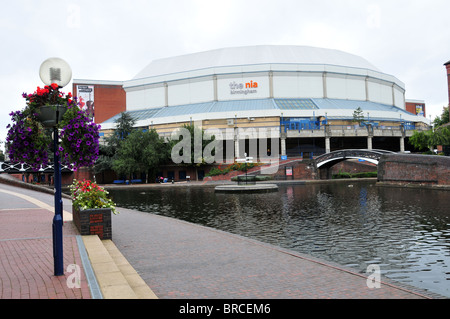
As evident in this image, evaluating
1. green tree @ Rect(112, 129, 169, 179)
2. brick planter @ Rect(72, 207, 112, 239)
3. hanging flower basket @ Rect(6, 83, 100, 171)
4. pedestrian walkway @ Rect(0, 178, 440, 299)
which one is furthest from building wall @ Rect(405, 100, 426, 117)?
hanging flower basket @ Rect(6, 83, 100, 171)

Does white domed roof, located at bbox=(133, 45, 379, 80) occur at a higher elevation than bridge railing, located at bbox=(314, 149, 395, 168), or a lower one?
higher

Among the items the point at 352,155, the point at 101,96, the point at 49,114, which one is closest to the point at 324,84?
the point at 352,155

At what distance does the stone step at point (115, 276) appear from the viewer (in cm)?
610

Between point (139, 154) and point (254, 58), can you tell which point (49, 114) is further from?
point (254, 58)

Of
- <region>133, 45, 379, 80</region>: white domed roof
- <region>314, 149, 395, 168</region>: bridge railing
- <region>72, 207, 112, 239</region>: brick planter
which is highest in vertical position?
<region>133, 45, 379, 80</region>: white domed roof

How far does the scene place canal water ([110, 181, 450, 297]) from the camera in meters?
9.77

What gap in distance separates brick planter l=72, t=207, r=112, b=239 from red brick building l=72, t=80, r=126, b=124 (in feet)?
264

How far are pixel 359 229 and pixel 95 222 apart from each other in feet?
31.4

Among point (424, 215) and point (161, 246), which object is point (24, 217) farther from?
point (424, 215)

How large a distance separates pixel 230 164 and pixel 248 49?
37.0 m

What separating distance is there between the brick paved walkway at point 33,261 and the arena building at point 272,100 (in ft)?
153

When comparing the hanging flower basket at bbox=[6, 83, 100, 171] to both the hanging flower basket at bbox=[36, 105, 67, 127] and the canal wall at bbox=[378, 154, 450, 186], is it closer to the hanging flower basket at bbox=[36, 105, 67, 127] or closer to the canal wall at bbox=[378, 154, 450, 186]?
the hanging flower basket at bbox=[36, 105, 67, 127]

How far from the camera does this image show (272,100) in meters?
70.2

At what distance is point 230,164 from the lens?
56094 millimetres
